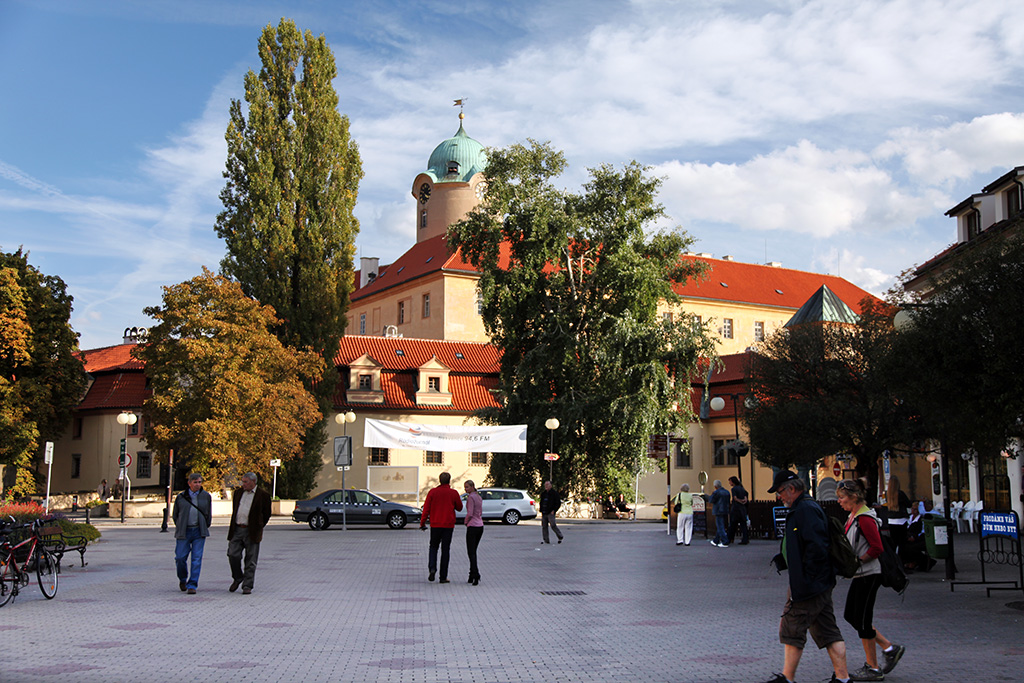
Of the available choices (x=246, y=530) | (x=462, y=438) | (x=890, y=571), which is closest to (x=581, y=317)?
(x=462, y=438)

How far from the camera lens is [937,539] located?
1612 centimetres

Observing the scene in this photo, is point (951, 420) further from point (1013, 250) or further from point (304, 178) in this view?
point (304, 178)

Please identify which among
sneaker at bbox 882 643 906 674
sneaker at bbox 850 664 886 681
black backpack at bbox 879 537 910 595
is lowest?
sneaker at bbox 850 664 886 681

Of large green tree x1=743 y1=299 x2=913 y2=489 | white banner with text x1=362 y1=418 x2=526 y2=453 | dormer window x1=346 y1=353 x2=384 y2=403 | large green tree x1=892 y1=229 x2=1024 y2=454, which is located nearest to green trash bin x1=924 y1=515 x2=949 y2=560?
large green tree x1=892 y1=229 x2=1024 y2=454

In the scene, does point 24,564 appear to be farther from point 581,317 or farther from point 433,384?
point 433,384

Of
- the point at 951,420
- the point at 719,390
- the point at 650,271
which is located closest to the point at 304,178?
the point at 650,271

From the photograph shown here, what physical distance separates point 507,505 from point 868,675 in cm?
3105

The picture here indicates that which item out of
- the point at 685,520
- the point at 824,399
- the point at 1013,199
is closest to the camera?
the point at 685,520

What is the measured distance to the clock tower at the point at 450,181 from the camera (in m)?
84.1

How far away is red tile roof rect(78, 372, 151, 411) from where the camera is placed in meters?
58.4

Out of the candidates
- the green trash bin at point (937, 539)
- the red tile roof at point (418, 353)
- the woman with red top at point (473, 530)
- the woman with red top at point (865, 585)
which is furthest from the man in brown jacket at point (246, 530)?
the red tile roof at point (418, 353)

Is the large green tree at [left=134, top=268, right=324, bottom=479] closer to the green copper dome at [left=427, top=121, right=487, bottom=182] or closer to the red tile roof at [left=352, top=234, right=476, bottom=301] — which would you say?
the red tile roof at [left=352, top=234, right=476, bottom=301]

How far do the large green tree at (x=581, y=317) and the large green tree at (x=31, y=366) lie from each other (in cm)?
2515

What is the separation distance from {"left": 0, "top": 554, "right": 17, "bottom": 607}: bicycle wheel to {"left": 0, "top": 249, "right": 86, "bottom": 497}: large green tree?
38.0 meters
